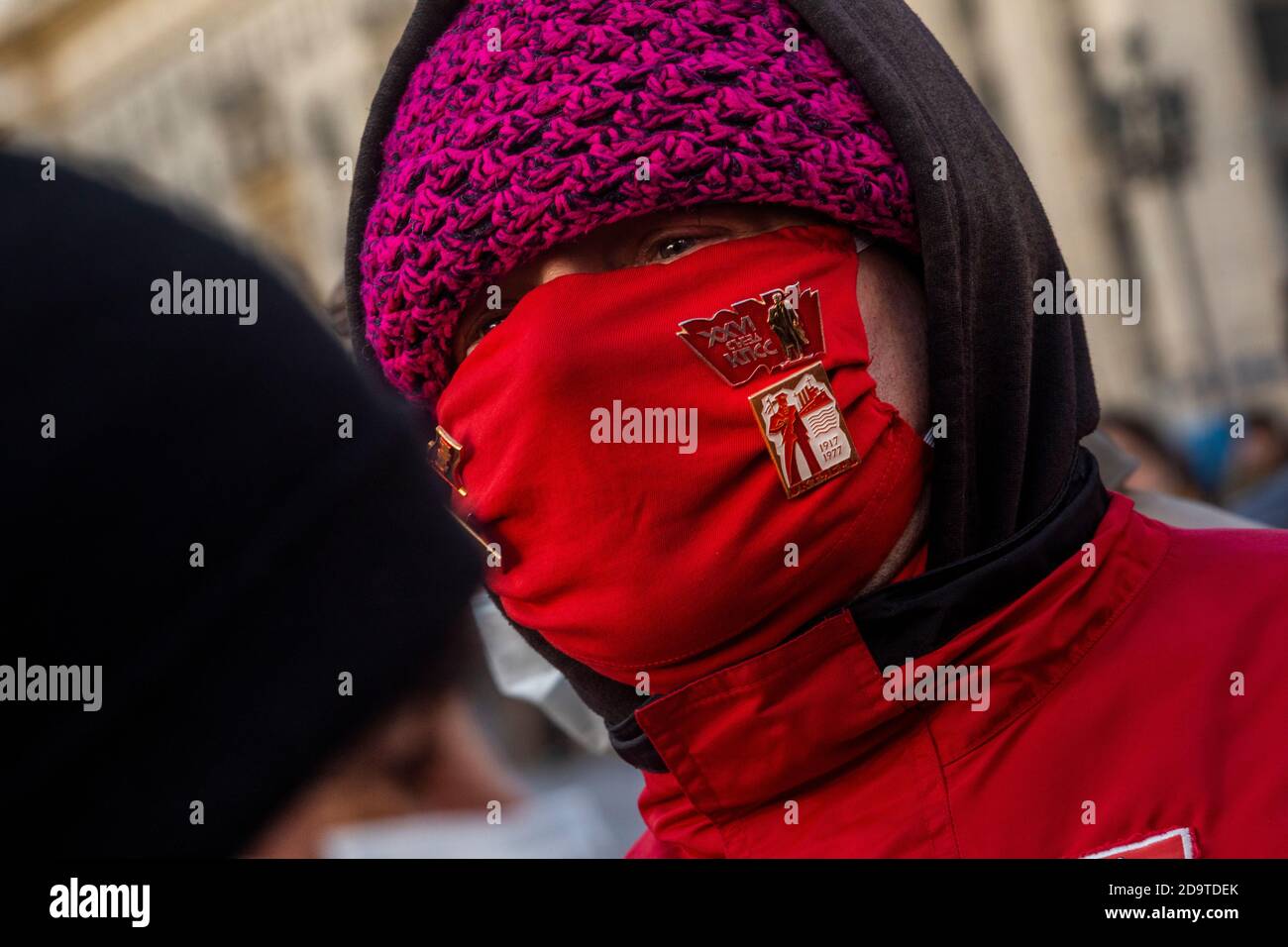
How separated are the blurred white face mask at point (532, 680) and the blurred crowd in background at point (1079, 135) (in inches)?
19.6

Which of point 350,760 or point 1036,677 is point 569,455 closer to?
point 1036,677

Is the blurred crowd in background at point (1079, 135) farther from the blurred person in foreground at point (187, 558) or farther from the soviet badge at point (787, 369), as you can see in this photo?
the blurred person in foreground at point (187, 558)

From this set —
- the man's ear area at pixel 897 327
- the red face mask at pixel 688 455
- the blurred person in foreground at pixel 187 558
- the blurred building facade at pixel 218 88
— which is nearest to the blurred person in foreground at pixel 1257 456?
the man's ear area at pixel 897 327

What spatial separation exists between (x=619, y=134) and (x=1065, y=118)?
23.9m

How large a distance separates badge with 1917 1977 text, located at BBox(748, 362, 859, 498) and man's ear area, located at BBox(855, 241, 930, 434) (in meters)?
0.08

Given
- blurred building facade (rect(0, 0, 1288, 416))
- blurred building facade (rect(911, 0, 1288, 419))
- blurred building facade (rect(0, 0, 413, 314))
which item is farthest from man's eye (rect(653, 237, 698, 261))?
blurred building facade (rect(0, 0, 413, 314))

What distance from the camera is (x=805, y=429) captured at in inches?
64.2

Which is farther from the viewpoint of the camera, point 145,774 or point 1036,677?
point 1036,677
